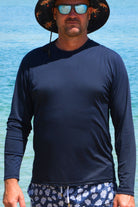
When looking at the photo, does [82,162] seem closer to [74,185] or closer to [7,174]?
[74,185]

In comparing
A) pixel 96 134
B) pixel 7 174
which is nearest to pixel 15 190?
pixel 7 174

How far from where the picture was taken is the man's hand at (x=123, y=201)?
10.0 feet

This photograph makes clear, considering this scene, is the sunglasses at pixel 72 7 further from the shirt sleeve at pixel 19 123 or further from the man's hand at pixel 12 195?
the man's hand at pixel 12 195

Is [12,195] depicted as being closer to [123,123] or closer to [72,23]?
[123,123]

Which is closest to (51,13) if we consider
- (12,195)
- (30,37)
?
(12,195)

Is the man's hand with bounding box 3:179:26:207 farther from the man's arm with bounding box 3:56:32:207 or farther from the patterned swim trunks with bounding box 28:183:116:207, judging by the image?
the patterned swim trunks with bounding box 28:183:116:207

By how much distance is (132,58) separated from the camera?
20781mm

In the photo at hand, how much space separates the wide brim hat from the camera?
342 cm

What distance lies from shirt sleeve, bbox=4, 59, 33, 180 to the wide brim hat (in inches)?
14.1

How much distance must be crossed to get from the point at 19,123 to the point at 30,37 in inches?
812

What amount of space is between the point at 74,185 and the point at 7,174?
0.35m

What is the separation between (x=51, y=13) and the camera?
3.48m

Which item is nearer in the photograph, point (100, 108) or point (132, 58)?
point (100, 108)

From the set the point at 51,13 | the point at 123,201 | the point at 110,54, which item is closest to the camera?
the point at 123,201
